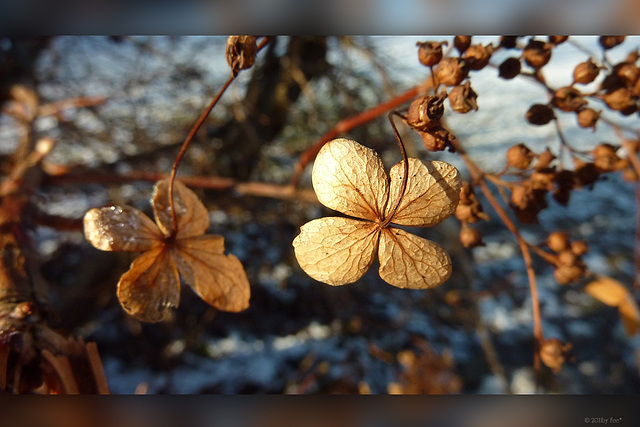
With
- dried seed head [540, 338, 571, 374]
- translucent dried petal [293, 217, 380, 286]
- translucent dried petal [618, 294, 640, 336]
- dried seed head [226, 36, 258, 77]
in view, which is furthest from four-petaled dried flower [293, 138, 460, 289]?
translucent dried petal [618, 294, 640, 336]

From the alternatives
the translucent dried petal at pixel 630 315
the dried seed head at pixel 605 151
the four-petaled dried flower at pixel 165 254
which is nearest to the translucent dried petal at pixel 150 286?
the four-petaled dried flower at pixel 165 254

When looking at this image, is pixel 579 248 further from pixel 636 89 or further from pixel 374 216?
pixel 374 216

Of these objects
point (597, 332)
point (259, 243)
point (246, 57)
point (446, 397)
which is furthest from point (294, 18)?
point (597, 332)

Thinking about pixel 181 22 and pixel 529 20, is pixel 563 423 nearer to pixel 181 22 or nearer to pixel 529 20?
pixel 529 20

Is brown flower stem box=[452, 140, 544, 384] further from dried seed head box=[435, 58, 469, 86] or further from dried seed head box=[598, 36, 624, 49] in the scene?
dried seed head box=[598, 36, 624, 49]

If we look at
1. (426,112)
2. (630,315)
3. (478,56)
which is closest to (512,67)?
(478,56)
